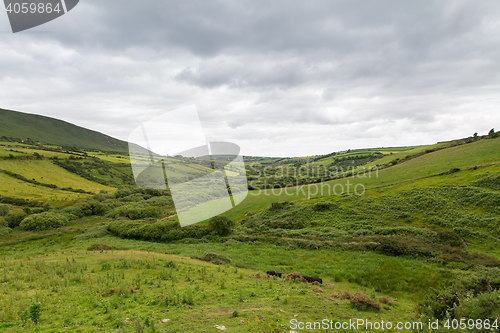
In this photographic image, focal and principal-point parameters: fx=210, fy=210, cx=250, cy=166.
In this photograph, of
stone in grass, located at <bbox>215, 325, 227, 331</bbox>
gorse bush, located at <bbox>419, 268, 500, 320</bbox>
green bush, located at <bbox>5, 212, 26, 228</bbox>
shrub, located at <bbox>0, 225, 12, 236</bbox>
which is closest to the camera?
gorse bush, located at <bbox>419, 268, 500, 320</bbox>

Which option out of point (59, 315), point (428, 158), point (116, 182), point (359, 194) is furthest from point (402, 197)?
point (116, 182)

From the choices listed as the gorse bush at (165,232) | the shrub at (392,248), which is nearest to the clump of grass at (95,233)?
the gorse bush at (165,232)

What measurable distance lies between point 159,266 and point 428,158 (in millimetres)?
53343

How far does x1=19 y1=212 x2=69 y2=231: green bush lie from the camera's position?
38.3 metres

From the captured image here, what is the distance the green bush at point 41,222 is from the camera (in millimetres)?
38344

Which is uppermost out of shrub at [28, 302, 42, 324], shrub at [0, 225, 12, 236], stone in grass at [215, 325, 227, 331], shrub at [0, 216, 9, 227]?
shrub at [28, 302, 42, 324]

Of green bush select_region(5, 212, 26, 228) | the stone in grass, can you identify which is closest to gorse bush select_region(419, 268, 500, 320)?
the stone in grass

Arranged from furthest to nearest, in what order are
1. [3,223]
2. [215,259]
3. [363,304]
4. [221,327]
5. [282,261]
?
[3,223], [282,261], [215,259], [363,304], [221,327]

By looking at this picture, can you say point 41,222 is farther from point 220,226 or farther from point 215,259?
point 215,259

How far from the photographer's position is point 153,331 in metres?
5.77

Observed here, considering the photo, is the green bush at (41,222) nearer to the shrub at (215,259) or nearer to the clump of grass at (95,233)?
the clump of grass at (95,233)

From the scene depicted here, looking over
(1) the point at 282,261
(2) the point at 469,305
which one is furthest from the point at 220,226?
(2) the point at 469,305

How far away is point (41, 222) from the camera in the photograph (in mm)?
39000

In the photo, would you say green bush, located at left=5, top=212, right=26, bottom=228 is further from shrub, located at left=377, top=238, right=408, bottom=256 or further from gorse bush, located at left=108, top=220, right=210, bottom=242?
shrub, located at left=377, top=238, right=408, bottom=256
